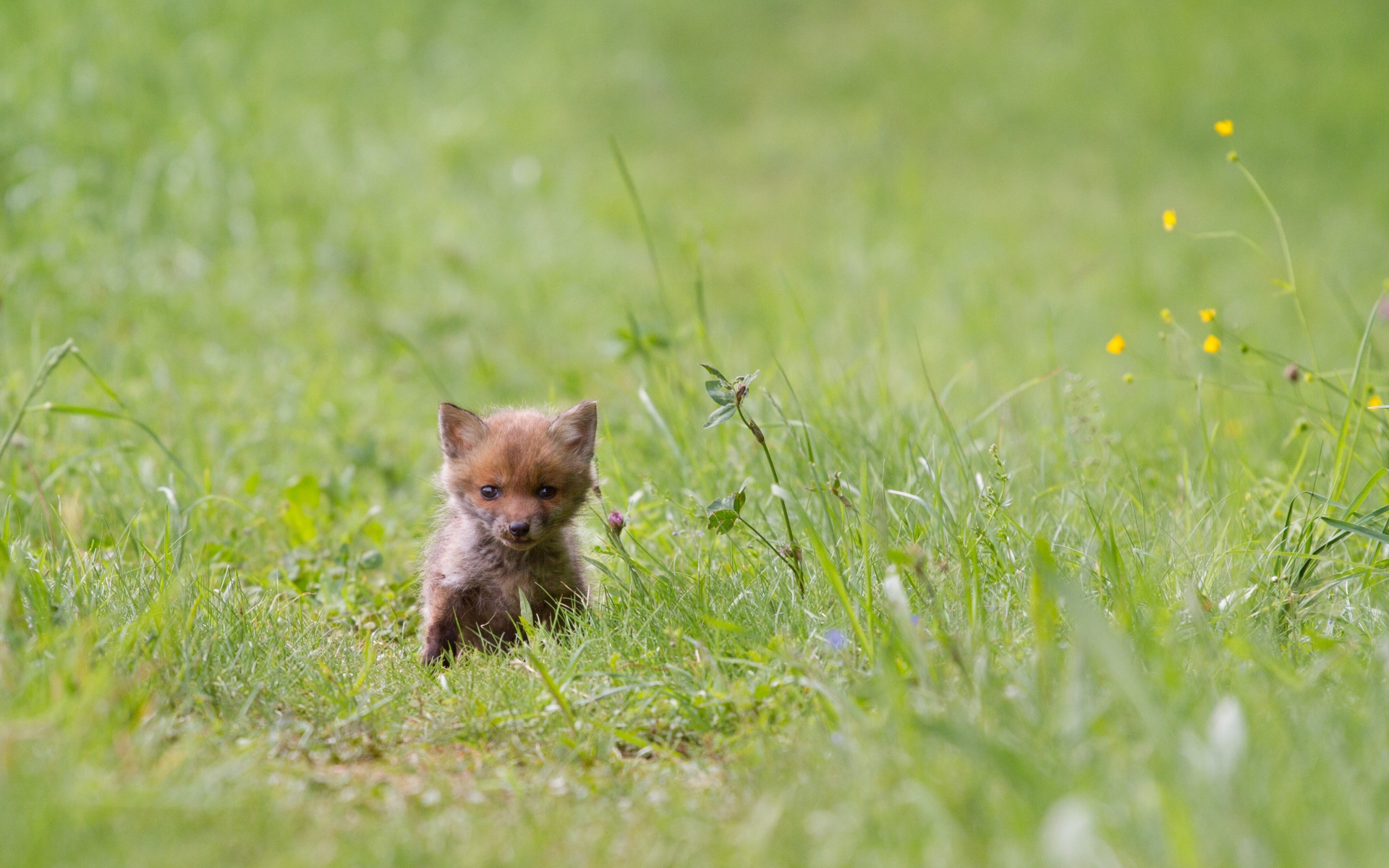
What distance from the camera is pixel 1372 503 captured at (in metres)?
4.64

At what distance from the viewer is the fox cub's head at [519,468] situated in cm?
432

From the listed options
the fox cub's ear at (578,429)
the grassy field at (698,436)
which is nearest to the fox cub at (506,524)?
the fox cub's ear at (578,429)

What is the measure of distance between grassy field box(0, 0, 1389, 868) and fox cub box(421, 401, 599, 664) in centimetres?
21

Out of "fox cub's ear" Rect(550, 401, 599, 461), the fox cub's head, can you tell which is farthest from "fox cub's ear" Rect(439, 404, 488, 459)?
"fox cub's ear" Rect(550, 401, 599, 461)

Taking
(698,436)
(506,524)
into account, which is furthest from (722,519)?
(698,436)

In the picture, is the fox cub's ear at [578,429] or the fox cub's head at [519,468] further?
the fox cub's ear at [578,429]

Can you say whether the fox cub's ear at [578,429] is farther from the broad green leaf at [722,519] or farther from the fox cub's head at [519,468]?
the broad green leaf at [722,519]

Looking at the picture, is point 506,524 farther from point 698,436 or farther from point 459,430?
point 698,436

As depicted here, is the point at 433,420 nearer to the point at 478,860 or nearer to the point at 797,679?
the point at 797,679

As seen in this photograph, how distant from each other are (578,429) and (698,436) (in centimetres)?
90

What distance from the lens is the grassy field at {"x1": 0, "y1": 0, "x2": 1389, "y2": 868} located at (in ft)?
8.34

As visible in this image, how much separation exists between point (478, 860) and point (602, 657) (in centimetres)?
125

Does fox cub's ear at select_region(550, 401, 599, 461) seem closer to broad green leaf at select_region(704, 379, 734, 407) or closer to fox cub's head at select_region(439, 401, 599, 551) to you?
fox cub's head at select_region(439, 401, 599, 551)

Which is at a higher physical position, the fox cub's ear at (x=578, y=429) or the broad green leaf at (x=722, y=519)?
the fox cub's ear at (x=578, y=429)
